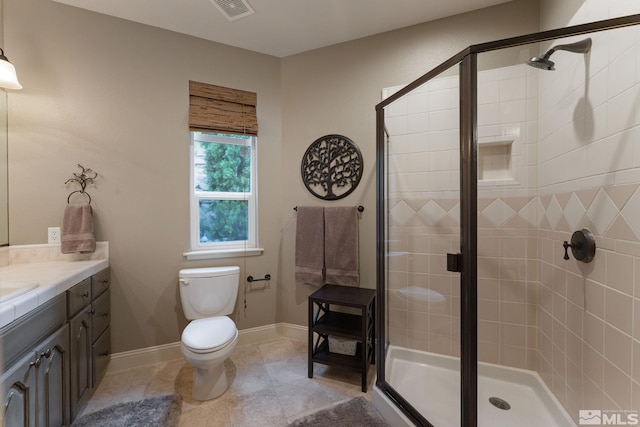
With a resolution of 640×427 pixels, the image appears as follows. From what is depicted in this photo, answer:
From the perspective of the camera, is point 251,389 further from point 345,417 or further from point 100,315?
point 100,315

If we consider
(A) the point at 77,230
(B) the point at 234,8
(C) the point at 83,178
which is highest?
(B) the point at 234,8

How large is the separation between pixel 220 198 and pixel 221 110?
0.75 metres

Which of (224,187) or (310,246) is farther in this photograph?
(224,187)

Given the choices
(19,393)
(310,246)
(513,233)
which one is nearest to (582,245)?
(513,233)

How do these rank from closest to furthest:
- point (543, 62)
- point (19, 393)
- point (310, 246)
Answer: point (19, 393), point (543, 62), point (310, 246)

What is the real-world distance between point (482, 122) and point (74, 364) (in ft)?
9.04

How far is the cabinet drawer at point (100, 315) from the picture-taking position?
1.64m

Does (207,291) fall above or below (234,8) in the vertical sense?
below

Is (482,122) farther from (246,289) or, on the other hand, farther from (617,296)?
(246,289)

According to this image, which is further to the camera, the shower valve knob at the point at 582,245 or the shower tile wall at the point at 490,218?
the shower tile wall at the point at 490,218

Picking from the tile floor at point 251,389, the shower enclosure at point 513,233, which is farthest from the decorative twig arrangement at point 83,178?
the shower enclosure at point 513,233

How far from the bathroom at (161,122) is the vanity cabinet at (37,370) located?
675 mm

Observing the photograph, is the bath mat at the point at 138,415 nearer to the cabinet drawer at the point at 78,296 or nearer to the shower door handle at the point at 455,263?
the cabinet drawer at the point at 78,296

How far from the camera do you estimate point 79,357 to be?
4.77 ft
